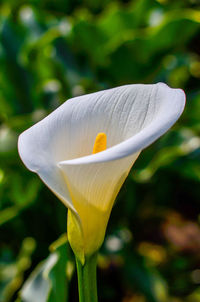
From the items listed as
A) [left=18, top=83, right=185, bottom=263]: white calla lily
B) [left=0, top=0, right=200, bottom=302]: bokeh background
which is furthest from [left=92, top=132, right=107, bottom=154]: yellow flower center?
[left=0, top=0, right=200, bottom=302]: bokeh background

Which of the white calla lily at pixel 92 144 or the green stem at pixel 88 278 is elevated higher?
the white calla lily at pixel 92 144

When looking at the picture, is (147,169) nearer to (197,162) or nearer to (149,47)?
(197,162)

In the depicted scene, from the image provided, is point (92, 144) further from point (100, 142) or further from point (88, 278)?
point (88, 278)

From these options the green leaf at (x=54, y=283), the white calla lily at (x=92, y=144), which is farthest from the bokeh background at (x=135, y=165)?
the white calla lily at (x=92, y=144)

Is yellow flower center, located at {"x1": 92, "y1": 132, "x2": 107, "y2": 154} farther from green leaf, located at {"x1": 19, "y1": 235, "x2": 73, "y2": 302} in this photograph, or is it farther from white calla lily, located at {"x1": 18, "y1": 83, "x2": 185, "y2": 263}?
green leaf, located at {"x1": 19, "y1": 235, "x2": 73, "y2": 302}

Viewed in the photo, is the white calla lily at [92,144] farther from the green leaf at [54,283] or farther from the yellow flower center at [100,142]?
the green leaf at [54,283]

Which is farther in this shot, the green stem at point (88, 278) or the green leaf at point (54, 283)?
the green leaf at point (54, 283)

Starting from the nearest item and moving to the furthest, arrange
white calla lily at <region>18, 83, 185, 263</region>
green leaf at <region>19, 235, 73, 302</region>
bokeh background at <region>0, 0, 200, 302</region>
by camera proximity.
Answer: white calla lily at <region>18, 83, 185, 263</region> → green leaf at <region>19, 235, 73, 302</region> → bokeh background at <region>0, 0, 200, 302</region>
